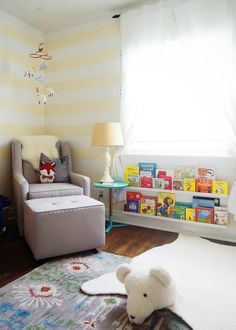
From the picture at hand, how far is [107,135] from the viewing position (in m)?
2.63

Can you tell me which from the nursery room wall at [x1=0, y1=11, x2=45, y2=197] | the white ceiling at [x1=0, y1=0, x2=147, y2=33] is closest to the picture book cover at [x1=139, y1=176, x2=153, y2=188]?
the nursery room wall at [x1=0, y1=11, x2=45, y2=197]

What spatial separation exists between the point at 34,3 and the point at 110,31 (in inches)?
33.6

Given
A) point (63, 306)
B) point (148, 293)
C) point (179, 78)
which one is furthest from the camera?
point (179, 78)

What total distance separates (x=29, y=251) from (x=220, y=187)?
5.94 ft

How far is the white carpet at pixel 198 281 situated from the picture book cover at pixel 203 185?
47cm

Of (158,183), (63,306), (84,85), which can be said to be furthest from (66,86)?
(63,306)

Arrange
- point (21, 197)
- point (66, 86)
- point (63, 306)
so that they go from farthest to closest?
point (66, 86), point (21, 197), point (63, 306)

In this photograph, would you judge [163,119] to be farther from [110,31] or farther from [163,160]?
[110,31]

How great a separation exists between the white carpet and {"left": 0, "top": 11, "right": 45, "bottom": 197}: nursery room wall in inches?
76.7

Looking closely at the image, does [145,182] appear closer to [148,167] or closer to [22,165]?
[148,167]

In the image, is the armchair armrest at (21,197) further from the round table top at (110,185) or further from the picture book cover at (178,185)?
the picture book cover at (178,185)

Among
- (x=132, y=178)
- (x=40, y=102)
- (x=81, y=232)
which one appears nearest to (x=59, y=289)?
(x=81, y=232)

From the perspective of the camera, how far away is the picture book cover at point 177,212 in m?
2.61

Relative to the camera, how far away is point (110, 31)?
2.98 metres
